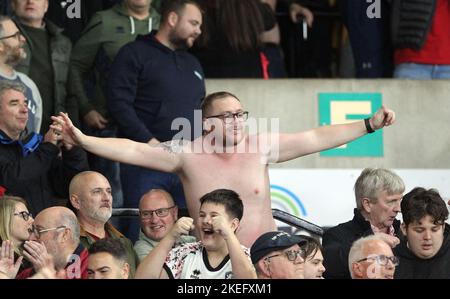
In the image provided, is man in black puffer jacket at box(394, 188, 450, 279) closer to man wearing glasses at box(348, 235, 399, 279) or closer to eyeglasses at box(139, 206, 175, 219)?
man wearing glasses at box(348, 235, 399, 279)

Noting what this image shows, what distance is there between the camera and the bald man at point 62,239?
9.70 meters

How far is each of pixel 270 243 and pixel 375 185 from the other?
4.26 feet

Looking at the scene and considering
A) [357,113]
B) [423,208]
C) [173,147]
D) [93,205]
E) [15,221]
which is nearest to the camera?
[15,221]

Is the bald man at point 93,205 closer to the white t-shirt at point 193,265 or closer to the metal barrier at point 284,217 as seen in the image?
the metal barrier at point 284,217

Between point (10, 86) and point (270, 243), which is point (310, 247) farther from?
point (10, 86)

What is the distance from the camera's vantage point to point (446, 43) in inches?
502

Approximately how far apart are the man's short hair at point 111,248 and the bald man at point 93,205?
2.08ft

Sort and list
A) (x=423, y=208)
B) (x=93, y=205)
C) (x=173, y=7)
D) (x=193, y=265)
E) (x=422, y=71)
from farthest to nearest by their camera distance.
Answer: (x=422, y=71), (x=173, y=7), (x=93, y=205), (x=423, y=208), (x=193, y=265)

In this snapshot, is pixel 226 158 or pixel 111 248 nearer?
pixel 111 248

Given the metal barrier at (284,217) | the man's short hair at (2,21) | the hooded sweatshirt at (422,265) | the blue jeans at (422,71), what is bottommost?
the hooded sweatshirt at (422,265)

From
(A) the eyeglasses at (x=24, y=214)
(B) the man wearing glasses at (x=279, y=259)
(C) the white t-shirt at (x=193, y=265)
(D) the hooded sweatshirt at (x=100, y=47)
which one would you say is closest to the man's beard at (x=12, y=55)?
(D) the hooded sweatshirt at (x=100, y=47)

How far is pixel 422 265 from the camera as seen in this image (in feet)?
32.6

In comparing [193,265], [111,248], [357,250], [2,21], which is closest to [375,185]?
[357,250]

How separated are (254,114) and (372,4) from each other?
1.33 meters
